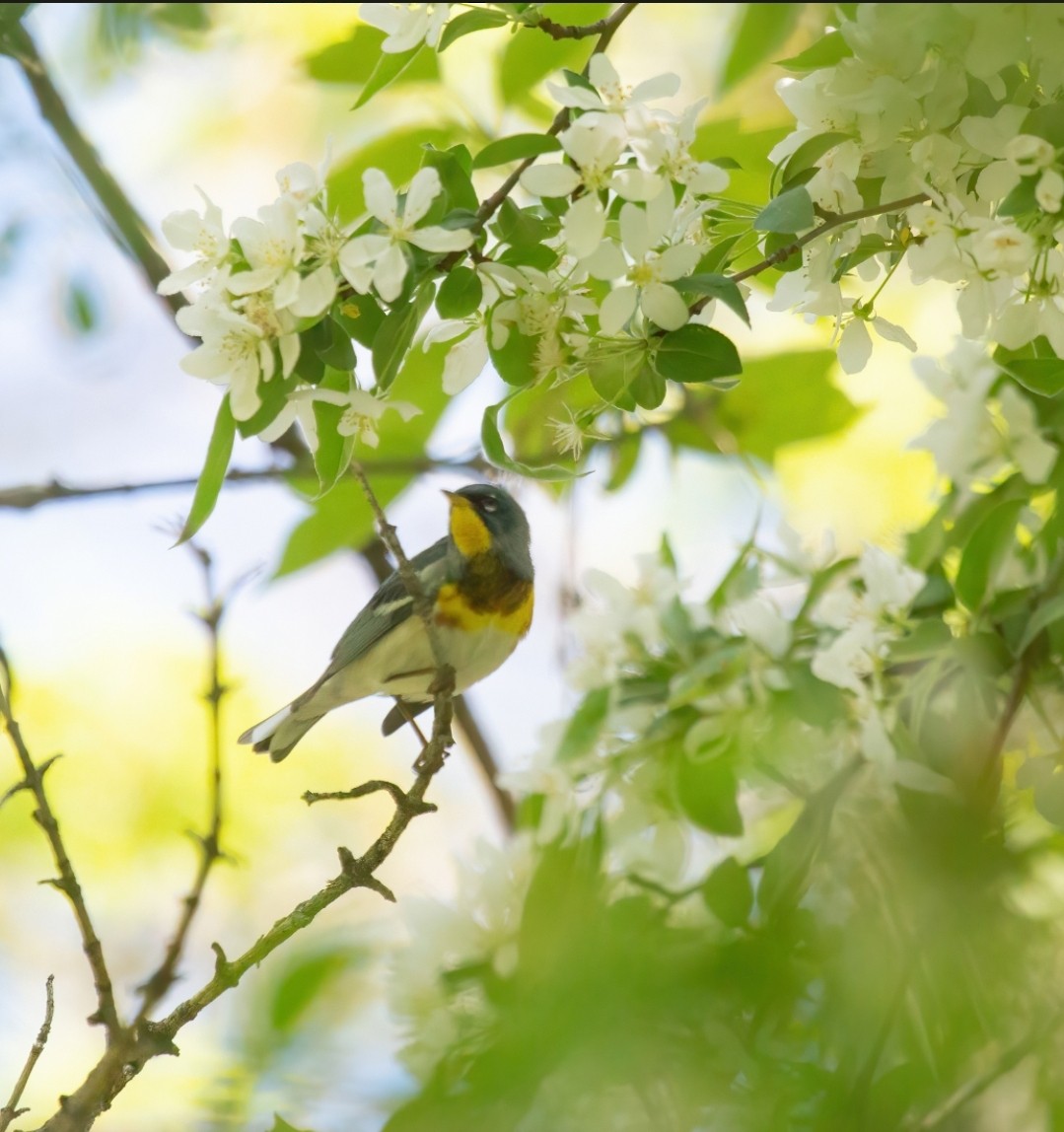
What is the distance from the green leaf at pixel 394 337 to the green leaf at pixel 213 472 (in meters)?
0.16

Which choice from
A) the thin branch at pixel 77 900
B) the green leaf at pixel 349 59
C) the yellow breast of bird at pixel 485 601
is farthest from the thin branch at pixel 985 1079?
the yellow breast of bird at pixel 485 601

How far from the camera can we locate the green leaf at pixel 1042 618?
1228 millimetres

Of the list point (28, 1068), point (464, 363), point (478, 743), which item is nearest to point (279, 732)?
point (478, 743)

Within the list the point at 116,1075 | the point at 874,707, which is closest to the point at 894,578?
the point at 874,707

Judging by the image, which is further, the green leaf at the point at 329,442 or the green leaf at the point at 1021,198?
the green leaf at the point at 329,442

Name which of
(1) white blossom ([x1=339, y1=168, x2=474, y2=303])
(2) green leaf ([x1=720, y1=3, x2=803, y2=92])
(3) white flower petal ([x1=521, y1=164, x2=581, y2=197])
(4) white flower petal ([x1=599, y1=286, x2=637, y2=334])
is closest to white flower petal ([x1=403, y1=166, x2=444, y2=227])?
(1) white blossom ([x1=339, y1=168, x2=474, y2=303])

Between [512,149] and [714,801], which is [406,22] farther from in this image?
Answer: [714,801]

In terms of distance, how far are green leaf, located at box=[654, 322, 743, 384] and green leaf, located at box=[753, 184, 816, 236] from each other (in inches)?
5.0

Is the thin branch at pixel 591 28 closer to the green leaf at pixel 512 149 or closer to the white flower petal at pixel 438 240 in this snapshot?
the green leaf at pixel 512 149

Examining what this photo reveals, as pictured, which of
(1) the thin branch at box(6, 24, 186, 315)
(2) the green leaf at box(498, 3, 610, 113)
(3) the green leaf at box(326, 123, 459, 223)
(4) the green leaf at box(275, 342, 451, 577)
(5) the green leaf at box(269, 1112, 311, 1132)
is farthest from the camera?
(1) the thin branch at box(6, 24, 186, 315)

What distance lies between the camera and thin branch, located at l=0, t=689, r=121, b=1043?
1.62 metres

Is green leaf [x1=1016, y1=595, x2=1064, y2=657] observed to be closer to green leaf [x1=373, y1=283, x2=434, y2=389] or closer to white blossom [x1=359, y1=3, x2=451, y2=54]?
green leaf [x1=373, y1=283, x2=434, y2=389]

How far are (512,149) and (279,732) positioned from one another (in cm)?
229

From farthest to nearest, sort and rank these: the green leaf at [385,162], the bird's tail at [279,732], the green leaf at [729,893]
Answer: the bird's tail at [279,732] → the green leaf at [385,162] → the green leaf at [729,893]
